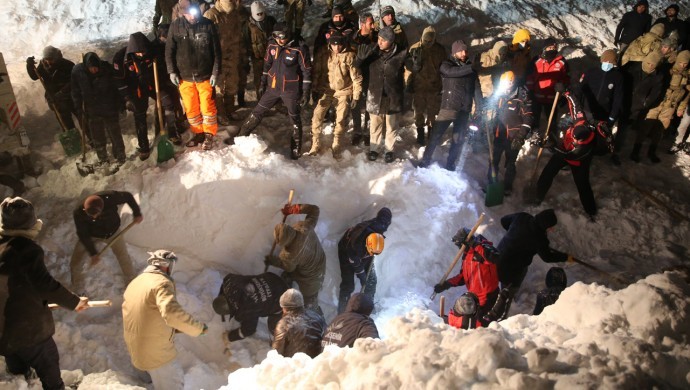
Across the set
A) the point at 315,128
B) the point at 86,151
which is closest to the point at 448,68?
the point at 315,128

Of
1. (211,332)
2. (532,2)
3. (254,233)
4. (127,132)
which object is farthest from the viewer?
(532,2)

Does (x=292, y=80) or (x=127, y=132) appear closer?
(x=292, y=80)

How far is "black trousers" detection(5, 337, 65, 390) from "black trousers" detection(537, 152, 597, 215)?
6720mm

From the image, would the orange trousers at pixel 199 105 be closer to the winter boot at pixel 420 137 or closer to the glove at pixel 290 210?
the glove at pixel 290 210

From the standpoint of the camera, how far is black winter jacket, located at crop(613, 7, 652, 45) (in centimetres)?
940

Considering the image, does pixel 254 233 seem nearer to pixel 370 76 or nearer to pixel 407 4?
pixel 370 76

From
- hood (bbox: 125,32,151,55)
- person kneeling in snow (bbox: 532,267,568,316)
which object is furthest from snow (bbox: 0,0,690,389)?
hood (bbox: 125,32,151,55)

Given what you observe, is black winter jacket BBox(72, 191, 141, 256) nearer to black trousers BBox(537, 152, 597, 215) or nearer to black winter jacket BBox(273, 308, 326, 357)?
black winter jacket BBox(273, 308, 326, 357)

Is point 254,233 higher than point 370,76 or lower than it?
lower

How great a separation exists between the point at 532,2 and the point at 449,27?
2.45 m

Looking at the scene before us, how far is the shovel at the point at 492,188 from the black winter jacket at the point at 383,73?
1.53 m

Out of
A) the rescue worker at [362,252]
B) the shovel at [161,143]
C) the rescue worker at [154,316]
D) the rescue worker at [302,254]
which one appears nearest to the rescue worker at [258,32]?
the shovel at [161,143]

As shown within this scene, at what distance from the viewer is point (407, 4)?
442 inches

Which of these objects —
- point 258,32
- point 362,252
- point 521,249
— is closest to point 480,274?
point 521,249
